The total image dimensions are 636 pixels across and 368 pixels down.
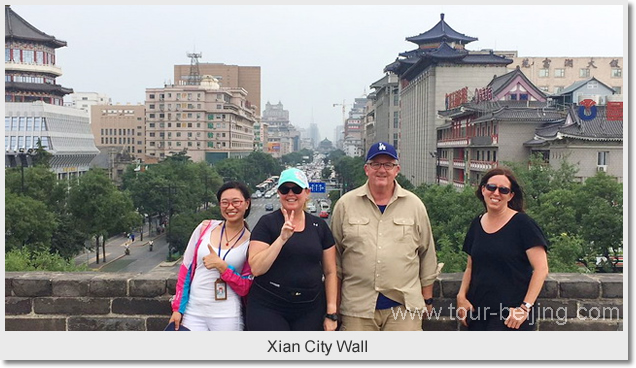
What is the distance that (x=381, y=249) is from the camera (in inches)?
176

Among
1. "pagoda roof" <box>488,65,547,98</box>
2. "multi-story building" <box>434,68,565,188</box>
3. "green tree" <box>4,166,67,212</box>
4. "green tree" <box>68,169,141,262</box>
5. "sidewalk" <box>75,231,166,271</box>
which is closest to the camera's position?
"green tree" <box>4,166,67,212</box>

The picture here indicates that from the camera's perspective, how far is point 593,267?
18938 mm

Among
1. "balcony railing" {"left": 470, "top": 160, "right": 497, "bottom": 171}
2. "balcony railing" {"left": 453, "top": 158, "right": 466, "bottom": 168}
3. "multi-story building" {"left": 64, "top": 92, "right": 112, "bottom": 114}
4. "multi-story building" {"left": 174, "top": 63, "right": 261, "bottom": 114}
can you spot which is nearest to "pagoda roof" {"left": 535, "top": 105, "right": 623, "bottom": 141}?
"balcony railing" {"left": 470, "top": 160, "right": 497, "bottom": 171}

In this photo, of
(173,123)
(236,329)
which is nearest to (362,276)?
(236,329)

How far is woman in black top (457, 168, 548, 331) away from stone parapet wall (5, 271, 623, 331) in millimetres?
910

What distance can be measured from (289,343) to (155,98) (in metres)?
89.2

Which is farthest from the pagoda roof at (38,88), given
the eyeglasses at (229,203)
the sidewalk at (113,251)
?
the eyeglasses at (229,203)

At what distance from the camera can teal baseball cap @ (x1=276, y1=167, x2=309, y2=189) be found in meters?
4.26

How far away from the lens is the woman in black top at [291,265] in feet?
13.9

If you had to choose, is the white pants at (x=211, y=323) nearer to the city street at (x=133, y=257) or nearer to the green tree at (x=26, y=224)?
the green tree at (x=26, y=224)

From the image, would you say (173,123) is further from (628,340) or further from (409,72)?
(628,340)

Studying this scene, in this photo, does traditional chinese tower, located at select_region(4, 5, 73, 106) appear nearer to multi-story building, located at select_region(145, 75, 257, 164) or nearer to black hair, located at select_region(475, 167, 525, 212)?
multi-story building, located at select_region(145, 75, 257, 164)

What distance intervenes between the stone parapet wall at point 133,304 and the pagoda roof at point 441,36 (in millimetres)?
57112

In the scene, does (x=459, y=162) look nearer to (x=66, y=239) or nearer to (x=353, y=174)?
(x=66, y=239)
